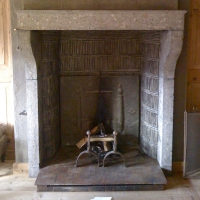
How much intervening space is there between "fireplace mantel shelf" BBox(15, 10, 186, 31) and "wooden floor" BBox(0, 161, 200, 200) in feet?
4.69

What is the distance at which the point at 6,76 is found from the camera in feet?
12.4

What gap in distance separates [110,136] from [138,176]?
520mm

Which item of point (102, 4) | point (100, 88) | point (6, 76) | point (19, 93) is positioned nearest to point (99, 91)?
point (100, 88)

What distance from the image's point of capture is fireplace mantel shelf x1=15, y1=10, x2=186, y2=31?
3.01 metres

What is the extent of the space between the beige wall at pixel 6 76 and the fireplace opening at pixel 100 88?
Answer: 495 mm

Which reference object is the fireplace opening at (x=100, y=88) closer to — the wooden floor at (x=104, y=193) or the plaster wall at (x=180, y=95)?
the plaster wall at (x=180, y=95)

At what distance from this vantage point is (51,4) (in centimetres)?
311

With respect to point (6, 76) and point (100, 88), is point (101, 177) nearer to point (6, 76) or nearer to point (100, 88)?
point (100, 88)

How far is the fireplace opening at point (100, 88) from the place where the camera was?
11.9ft

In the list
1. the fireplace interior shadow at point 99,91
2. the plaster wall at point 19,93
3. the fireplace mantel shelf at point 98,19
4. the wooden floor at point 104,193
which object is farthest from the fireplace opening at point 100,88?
the fireplace mantel shelf at point 98,19

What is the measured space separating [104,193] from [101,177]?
15 cm

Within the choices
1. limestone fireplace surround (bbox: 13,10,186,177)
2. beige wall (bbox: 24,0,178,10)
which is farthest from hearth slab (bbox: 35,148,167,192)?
beige wall (bbox: 24,0,178,10)

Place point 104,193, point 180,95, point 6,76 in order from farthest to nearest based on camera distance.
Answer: point 6,76
point 180,95
point 104,193

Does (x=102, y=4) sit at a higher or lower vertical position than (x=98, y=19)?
higher
